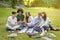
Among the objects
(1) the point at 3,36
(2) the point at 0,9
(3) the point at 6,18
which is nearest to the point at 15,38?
(1) the point at 3,36

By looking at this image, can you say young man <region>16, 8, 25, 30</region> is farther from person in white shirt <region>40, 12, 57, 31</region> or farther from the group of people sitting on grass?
person in white shirt <region>40, 12, 57, 31</region>

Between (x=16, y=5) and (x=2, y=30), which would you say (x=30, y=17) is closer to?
(x=16, y=5)

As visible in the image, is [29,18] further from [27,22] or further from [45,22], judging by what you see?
[45,22]

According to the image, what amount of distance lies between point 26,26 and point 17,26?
195 mm

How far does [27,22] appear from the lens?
3.92m

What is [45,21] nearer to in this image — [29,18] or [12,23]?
[29,18]

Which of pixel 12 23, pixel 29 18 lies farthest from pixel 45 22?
pixel 12 23

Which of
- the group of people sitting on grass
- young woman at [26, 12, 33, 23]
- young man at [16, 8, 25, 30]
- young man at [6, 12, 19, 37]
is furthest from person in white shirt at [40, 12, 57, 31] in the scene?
young man at [6, 12, 19, 37]

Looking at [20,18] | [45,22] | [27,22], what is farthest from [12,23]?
[45,22]

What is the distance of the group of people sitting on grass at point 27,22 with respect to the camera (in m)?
3.82

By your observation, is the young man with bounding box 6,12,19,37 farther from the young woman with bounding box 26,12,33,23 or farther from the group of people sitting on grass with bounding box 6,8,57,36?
the young woman with bounding box 26,12,33,23

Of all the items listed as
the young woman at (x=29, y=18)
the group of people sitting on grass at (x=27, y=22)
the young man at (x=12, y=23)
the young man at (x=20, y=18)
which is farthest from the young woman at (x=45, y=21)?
the young man at (x=12, y=23)

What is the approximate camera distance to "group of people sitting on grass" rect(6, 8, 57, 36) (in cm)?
382

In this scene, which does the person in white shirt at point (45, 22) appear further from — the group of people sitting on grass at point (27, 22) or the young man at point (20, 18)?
the young man at point (20, 18)
